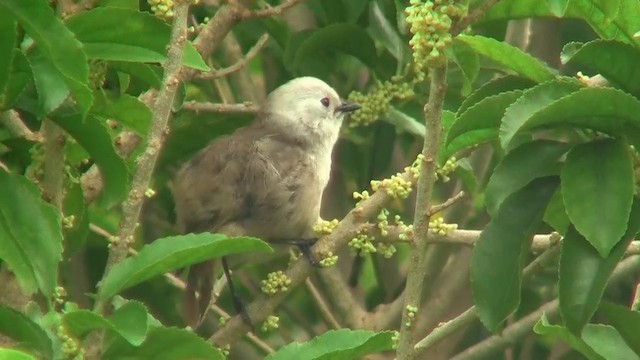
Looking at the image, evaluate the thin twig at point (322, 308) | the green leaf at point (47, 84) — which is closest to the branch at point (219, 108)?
the thin twig at point (322, 308)

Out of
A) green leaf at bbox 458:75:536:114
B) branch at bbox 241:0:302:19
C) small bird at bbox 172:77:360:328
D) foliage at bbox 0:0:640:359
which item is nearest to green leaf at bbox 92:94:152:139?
foliage at bbox 0:0:640:359

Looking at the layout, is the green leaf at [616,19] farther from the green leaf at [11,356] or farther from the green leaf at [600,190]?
the green leaf at [11,356]

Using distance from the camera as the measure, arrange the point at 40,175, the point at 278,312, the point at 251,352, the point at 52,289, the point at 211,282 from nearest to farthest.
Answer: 1. the point at 52,289
2. the point at 40,175
3. the point at 211,282
4. the point at 251,352
5. the point at 278,312

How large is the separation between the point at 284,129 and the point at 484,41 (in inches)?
98.5

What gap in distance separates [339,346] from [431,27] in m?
0.85

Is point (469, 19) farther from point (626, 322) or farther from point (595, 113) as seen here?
point (626, 322)

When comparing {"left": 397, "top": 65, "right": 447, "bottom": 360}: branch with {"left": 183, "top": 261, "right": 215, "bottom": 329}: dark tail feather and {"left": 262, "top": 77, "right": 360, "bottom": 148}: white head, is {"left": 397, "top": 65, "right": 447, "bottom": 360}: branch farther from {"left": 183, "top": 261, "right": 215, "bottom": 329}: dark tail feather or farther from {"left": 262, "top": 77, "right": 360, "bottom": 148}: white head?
{"left": 262, "top": 77, "right": 360, "bottom": 148}: white head

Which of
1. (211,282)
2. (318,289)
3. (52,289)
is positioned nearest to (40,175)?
(52,289)

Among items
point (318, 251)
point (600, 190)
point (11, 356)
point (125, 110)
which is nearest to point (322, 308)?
point (318, 251)

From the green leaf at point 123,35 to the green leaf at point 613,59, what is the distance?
887 millimetres

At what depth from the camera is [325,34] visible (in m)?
4.92

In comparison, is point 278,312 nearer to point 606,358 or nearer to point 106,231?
point 106,231

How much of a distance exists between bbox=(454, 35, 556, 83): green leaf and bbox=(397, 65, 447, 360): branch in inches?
10.6

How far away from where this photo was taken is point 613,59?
3408 mm
